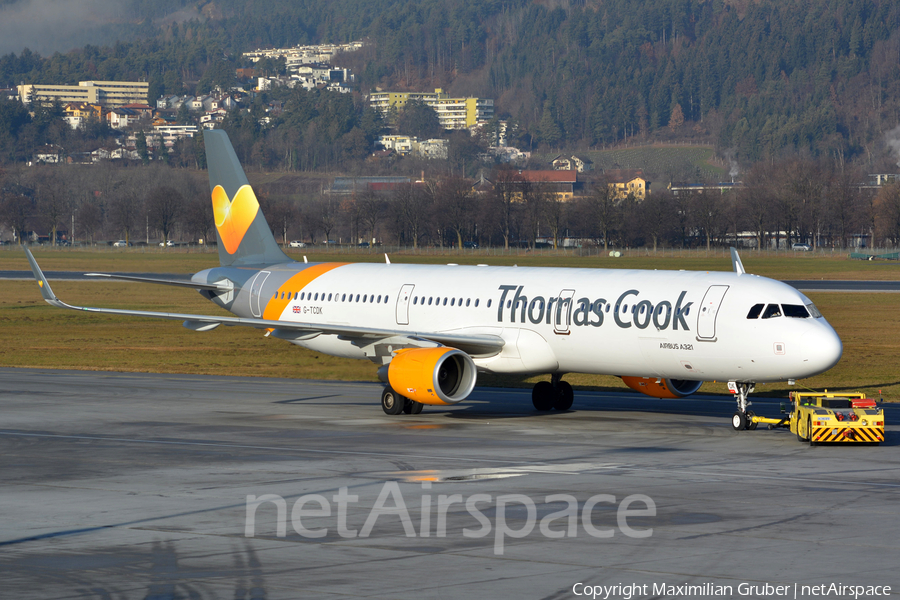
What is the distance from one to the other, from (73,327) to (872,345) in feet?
137

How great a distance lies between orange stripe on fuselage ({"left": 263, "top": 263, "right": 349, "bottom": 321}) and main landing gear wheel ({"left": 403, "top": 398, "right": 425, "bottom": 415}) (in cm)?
777

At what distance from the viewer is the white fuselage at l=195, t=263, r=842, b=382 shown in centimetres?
2872

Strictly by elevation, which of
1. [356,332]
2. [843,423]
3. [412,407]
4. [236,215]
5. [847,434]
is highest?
[236,215]

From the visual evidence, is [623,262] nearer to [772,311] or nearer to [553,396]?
[553,396]

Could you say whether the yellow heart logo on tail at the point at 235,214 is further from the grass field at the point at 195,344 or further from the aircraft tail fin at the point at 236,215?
the grass field at the point at 195,344

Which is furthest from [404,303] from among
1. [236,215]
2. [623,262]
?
[623,262]

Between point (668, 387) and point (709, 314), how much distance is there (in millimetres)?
4342

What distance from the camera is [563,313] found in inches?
1257

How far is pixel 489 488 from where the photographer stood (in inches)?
853

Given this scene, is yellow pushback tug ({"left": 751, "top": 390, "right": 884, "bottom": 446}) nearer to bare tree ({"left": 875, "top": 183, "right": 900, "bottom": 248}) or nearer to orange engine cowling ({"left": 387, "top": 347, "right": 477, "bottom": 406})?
orange engine cowling ({"left": 387, "top": 347, "right": 477, "bottom": 406})

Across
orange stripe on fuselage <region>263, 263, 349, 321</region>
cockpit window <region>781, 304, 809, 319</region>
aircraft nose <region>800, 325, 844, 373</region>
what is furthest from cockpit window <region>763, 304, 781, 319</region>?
orange stripe on fuselage <region>263, 263, 349, 321</region>

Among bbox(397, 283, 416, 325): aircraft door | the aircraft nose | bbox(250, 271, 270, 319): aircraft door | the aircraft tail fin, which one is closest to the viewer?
the aircraft nose

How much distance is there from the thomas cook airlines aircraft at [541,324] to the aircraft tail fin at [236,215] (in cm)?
190

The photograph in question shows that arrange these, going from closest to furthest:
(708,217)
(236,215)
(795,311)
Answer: (795,311), (236,215), (708,217)
